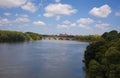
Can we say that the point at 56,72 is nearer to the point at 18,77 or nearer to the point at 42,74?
the point at 42,74

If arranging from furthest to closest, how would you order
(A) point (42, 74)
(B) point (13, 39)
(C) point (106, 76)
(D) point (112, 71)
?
(B) point (13, 39), (A) point (42, 74), (C) point (106, 76), (D) point (112, 71)

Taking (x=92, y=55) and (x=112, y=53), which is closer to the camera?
(x=112, y=53)

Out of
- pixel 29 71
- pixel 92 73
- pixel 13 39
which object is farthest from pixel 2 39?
pixel 92 73

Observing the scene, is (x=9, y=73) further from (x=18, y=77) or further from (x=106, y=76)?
(x=106, y=76)

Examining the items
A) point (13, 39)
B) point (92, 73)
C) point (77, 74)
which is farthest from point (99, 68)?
point (13, 39)

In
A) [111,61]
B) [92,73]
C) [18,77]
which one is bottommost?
[18,77]

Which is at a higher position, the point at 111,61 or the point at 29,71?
the point at 111,61

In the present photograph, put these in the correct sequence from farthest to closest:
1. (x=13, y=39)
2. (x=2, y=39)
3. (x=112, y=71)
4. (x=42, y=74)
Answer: (x=13, y=39)
(x=2, y=39)
(x=42, y=74)
(x=112, y=71)

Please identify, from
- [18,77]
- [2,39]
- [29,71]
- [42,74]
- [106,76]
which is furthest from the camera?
[2,39]

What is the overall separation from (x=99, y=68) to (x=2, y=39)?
72.5 metres

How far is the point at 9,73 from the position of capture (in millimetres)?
24078

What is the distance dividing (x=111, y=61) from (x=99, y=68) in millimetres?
1142

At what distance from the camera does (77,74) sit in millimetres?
24266

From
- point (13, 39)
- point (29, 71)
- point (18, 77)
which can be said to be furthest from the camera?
point (13, 39)
